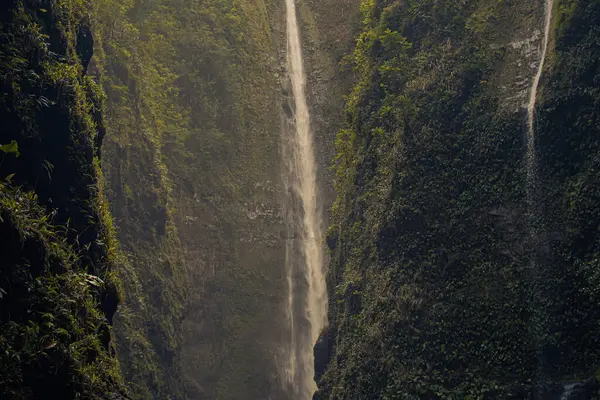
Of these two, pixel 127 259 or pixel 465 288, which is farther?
pixel 127 259

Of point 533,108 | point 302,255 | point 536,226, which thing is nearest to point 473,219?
point 536,226

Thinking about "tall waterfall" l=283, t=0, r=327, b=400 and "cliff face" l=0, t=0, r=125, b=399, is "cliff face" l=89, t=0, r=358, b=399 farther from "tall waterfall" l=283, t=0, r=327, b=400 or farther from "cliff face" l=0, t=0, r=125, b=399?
"cliff face" l=0, t=0, r=125, b=399

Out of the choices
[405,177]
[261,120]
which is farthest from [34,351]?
[261,120]

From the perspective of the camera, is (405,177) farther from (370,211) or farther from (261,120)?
(261,120)

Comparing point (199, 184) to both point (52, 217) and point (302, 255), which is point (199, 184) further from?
point (52, 217)

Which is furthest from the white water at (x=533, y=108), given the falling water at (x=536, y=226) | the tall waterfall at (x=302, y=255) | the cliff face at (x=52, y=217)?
the tall waterfall at (x=302, y=255)

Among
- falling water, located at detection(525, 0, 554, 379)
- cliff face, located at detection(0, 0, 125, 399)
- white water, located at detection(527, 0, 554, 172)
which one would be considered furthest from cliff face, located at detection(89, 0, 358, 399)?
white water, located at detection(527, 0, 554, 172)
